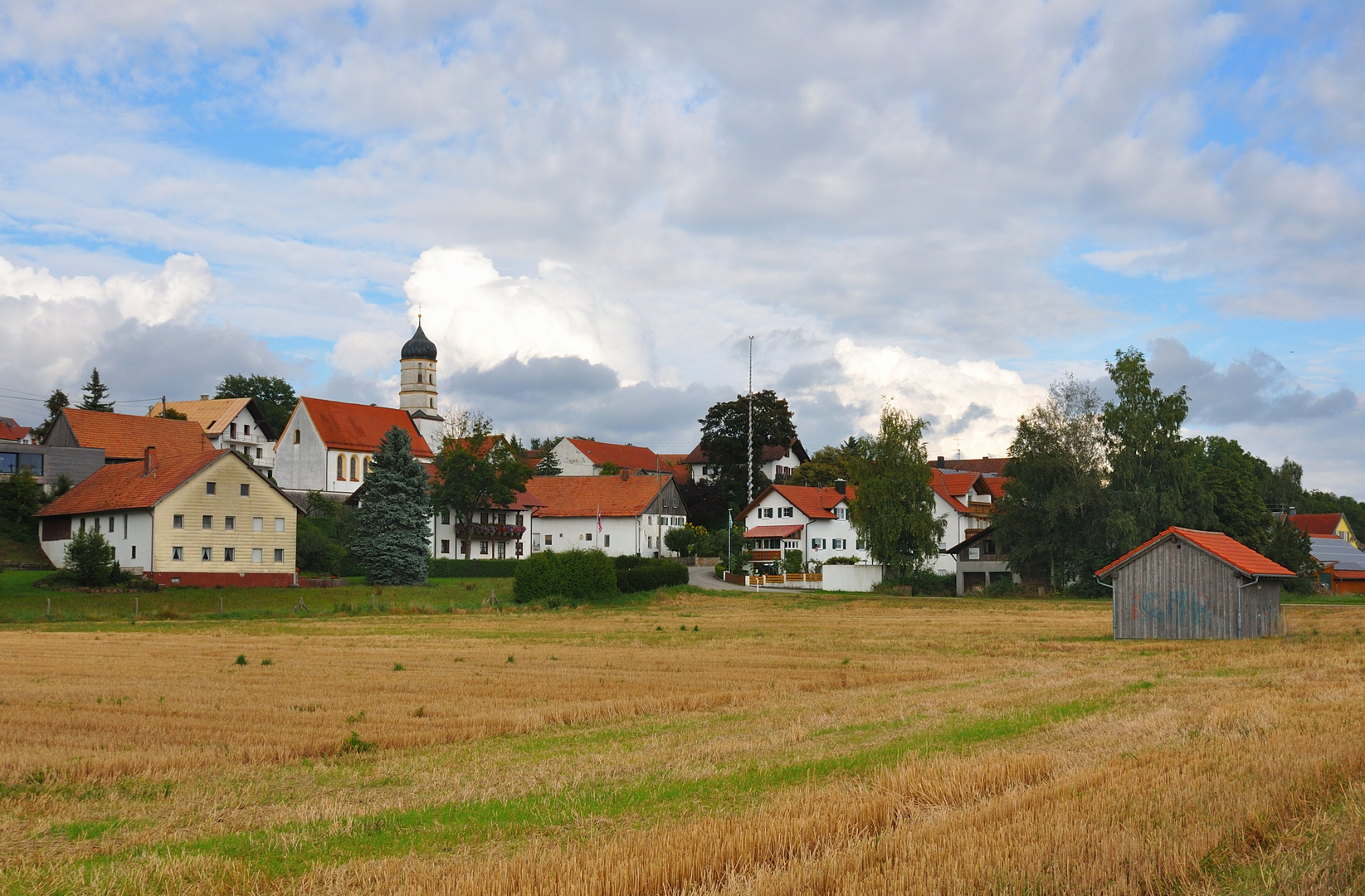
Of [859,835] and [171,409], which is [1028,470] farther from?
[171,409]

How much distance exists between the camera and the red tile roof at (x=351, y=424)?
115812 millimetres

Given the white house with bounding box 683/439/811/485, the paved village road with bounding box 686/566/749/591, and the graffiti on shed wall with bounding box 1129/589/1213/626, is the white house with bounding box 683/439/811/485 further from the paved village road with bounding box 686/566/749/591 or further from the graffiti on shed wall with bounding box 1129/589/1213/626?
the graffiti on shed wall with bounding box 1129/589/1213/626

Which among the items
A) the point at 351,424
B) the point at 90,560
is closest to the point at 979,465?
the point at 351,424

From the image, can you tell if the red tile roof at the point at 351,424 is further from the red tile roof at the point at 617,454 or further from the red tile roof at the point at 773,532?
the red tile roof at the point at 773,532

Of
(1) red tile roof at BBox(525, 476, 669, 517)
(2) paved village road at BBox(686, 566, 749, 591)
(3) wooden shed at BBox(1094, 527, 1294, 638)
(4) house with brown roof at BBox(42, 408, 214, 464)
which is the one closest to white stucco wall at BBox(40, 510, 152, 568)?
(4) house with brown roof at BBox(42, 408, 214, 464)

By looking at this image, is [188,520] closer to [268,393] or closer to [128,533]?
[128,533]

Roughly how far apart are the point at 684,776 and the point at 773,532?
85256 mm

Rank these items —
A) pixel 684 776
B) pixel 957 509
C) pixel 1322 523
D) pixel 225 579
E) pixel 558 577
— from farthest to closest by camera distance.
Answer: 1. pixel 1322 523
2. pixel 957 509
3. pixel 225 579
4. pixel 558 577
5. pixel 684 776

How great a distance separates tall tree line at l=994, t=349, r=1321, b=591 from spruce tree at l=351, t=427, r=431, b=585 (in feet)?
125

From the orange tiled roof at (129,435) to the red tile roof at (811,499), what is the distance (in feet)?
151

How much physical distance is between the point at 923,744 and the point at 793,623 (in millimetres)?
33023

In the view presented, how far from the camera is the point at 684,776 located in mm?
11742

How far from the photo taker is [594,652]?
30359 mm

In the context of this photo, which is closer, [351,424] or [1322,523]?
[351,424]
